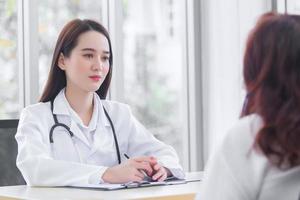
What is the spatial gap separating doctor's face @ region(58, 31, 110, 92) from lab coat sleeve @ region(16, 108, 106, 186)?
0.23 metres

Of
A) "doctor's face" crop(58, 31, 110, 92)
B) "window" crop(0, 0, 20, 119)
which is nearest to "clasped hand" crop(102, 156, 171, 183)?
"doctor's face" crop(58, 31, 110, 92)

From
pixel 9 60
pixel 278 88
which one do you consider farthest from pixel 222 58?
pixel 278 88

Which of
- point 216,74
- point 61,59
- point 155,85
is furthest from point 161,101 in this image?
point 61,59

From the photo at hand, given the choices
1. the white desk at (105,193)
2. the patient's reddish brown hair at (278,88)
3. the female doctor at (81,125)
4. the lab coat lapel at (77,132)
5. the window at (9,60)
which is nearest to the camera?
the patient's reddish brown hair at (278,88)

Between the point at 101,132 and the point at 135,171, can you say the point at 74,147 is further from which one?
the point at 135,171

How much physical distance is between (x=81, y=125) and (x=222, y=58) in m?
1.84

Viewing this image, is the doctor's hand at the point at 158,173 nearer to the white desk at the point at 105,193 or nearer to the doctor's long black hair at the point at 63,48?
the white desk at the point at 105,193

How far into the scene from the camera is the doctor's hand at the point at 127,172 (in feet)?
6.94

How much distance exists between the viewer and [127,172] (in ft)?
6.99

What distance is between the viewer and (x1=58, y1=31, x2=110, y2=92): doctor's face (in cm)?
247

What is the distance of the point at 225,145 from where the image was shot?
3.74 ft

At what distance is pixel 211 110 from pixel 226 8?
2.17ft

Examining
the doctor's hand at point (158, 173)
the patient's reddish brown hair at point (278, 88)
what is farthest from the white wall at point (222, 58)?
the patient's reddish brown hair at point (278, 88)

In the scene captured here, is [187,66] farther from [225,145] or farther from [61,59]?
[225,145]
